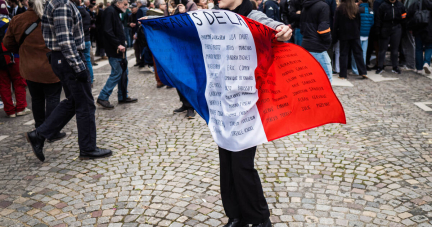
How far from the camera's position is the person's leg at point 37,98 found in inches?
A: 219

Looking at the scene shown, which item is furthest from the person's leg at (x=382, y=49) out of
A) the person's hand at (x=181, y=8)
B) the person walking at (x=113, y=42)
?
the person walking at (x=113, y=42)

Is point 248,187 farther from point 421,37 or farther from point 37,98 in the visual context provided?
point 421,37

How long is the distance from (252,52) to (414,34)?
8.76 meters

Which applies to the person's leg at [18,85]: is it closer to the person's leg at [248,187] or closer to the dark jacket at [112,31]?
the dark jacket at [112,31]

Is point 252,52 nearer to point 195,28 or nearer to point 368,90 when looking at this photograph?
point 195,28

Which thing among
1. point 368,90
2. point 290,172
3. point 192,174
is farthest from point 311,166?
point 368,90

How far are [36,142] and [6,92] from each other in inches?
113

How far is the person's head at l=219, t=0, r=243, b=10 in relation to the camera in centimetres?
278

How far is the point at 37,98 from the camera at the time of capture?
5.67 meters

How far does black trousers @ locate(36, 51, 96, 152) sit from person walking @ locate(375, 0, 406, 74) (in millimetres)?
7868

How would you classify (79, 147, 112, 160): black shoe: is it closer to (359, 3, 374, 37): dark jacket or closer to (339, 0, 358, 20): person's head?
(339, 0, 358, 20): person's head

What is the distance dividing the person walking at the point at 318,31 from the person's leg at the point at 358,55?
2.82 meters

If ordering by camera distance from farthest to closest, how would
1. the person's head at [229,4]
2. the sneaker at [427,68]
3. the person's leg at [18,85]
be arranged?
the sneaker at [427,68]
the person's leg at [18,85]
the person's head at [229,4]

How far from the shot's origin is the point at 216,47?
8.73 feet
